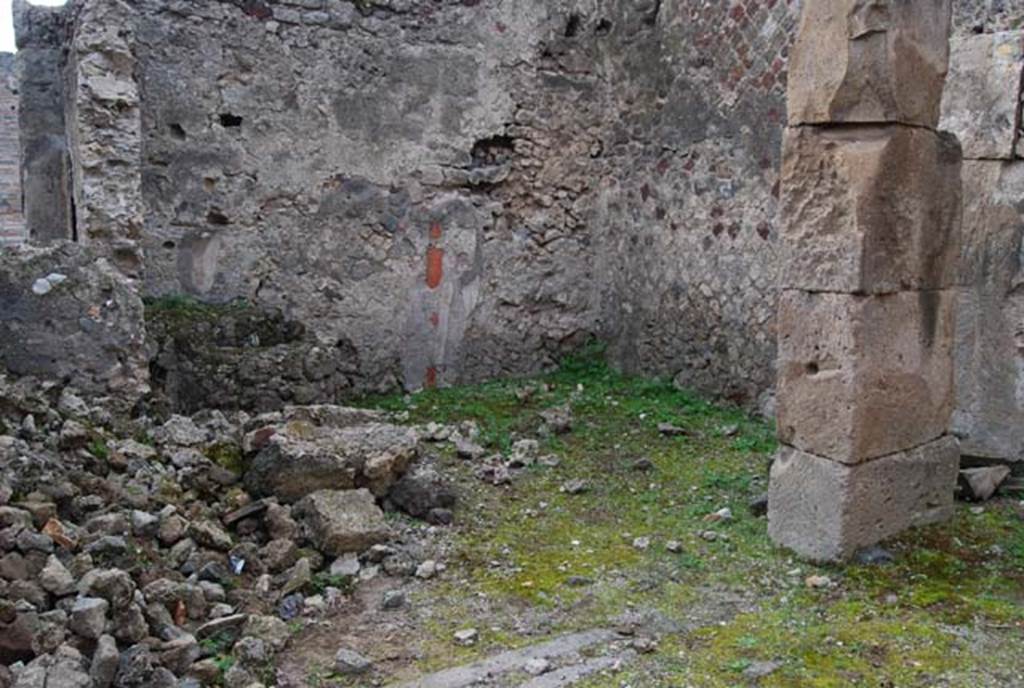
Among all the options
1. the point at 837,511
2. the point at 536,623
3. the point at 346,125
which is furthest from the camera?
the point at 346,125

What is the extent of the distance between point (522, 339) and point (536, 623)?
4642 millimetres

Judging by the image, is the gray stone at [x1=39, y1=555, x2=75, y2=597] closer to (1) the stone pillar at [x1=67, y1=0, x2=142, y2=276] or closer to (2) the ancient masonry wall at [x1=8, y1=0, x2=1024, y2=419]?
(2) the ancient masonry wall at [x1=8, y1=0, x2=1024, y2=419]

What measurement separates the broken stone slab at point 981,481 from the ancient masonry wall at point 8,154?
1035cm

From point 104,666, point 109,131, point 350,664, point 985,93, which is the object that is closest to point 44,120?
point 109,131

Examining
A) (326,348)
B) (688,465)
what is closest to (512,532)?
(688,465)

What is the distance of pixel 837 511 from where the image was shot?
4.50m

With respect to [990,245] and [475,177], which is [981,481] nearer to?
[990,245]

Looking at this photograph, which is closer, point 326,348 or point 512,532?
point 512,532

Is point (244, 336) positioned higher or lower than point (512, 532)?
higher

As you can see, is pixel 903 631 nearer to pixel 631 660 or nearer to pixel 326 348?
pixel 631 660

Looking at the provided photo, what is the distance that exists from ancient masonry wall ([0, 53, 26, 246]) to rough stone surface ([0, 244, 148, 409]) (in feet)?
22.3

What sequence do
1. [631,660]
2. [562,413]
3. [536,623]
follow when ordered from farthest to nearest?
[562,413] < [536,623] < [631,660]

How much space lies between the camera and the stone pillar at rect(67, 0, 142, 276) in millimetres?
6691

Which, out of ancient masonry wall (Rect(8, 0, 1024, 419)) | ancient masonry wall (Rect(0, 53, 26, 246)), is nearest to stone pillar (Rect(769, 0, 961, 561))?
ancient masonry wall (Rect(8, 0, 1024, 419))
